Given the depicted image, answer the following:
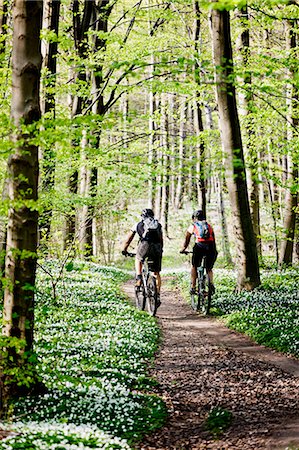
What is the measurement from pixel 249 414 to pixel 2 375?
10.7ft

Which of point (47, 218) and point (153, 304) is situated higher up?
point (47, 218)

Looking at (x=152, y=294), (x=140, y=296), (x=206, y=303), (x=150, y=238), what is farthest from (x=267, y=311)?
(x=140, y=296)

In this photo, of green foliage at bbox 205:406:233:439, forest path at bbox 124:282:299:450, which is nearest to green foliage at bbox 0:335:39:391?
forest path at bbox 124:282:299:450

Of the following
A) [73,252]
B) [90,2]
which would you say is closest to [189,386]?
[73,252]

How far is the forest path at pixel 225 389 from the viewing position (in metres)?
6.10

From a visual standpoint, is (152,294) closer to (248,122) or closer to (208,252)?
(208,252)

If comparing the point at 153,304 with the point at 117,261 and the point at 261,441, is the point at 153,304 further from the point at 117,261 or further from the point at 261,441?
the point at 117,261

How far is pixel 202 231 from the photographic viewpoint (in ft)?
46.3

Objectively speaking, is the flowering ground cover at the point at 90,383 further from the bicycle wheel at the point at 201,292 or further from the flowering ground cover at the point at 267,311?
the flowering ground cover at the point at 267,311

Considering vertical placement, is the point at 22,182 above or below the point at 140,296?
above

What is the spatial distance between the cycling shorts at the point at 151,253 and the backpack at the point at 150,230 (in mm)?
164

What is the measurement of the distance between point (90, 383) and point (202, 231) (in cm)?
737

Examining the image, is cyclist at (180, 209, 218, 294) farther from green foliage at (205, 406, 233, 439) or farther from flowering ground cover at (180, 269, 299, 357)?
green foliage at (205, 406, 233, 439)

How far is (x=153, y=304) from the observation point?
14180mm
